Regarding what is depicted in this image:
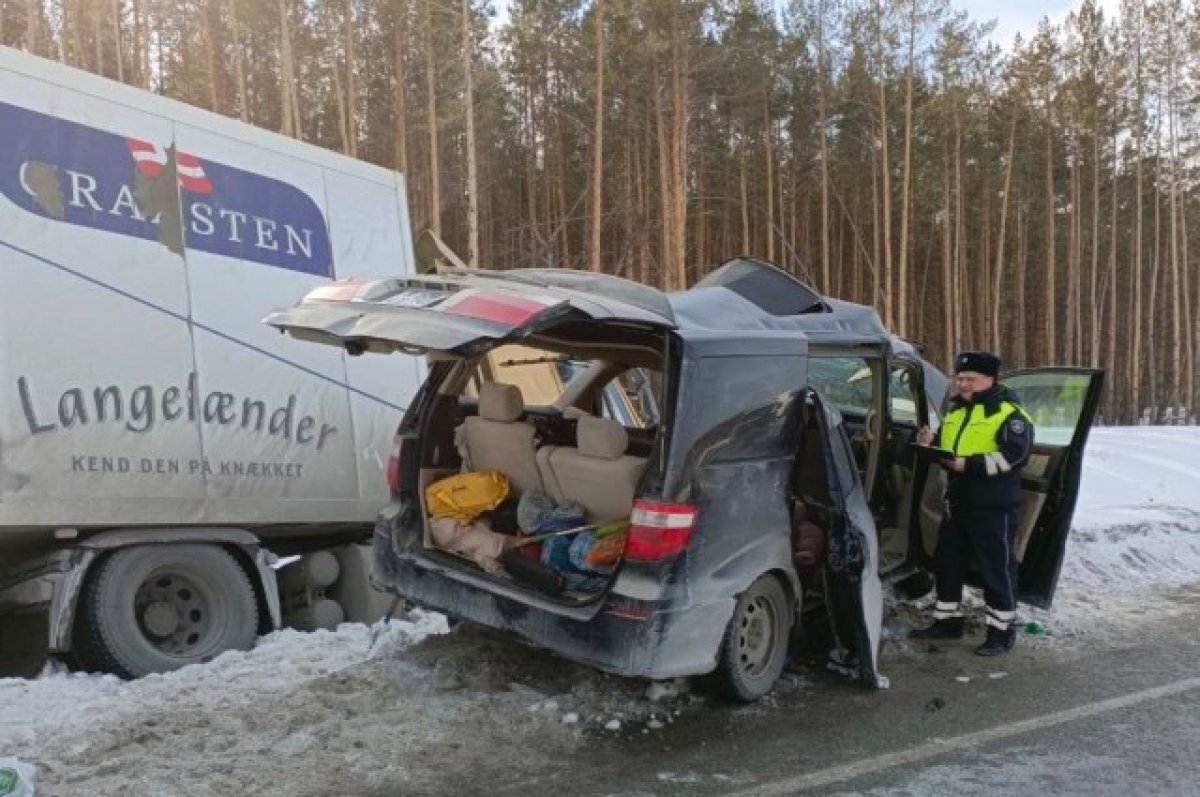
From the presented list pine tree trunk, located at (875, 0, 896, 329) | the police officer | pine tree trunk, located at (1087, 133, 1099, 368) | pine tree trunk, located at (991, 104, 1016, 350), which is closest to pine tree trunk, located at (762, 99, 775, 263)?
pine tree trunk, located at (875, 0, 896, 329)

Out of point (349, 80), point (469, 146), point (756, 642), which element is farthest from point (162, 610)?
point (349, 80)

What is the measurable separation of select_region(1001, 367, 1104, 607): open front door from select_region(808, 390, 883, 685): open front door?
1664 millimetres

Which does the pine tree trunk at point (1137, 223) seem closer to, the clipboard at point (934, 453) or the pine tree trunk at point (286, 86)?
the pine tree trunk at point (286, 86)

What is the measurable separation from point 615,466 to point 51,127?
3087mm

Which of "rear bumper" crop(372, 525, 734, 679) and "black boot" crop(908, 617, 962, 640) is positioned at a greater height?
"rear bumper" crop(372, 525, 734, 679)

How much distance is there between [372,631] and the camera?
16.9 feet

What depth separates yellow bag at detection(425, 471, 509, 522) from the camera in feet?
15.8

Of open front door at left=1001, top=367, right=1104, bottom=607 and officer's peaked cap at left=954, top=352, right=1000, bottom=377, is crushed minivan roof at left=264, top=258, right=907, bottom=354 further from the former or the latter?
open front door at left=1001, top=367, right=1104, bottom=607

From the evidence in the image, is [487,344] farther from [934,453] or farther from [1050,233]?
[1050,233]

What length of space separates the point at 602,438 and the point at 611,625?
2.95 feet

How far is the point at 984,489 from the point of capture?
5.39 m

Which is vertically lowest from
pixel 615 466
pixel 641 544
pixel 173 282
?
pixel 641 544

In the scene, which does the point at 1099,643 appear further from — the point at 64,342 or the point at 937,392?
the point at 64,342

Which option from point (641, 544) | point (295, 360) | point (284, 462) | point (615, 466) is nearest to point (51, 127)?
point (295, 360)
